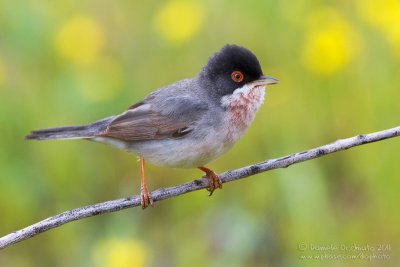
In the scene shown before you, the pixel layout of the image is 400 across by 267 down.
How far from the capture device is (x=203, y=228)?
19.9ft

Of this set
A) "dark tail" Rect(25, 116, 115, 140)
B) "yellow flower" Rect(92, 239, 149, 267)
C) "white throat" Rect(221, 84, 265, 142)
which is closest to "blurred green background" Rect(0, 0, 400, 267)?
"yellow flower" Rect(92, 239, 149, 267)

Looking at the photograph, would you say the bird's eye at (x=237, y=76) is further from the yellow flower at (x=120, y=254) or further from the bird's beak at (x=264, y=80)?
the yellow flower at (x=120, y=254)

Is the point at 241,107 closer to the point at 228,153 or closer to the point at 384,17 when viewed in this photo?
the point at 228,153

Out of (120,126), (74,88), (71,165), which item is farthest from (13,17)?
(120,126)

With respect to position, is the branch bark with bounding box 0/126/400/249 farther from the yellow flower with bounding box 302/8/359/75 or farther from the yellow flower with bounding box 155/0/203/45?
the yellow flower with bounding box 155/0/203/45

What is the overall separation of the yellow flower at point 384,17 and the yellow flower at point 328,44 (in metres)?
0.21

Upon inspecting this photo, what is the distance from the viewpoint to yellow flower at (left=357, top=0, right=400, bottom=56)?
6.59m

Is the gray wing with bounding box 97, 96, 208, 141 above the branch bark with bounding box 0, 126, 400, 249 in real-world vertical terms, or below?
above

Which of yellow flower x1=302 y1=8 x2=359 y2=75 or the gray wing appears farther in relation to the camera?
yellow flower x1=302 y1=8 x2=359 y2=75

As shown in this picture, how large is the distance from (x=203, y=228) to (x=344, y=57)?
1.99m

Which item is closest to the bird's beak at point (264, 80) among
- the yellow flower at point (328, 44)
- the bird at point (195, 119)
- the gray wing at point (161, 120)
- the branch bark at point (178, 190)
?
the bird at point (195, 119)

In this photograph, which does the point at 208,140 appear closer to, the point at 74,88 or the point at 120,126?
the point at 120,126

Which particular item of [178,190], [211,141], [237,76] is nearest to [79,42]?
[237,76]

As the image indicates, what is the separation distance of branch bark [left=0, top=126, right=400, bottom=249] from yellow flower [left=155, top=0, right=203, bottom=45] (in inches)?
104
